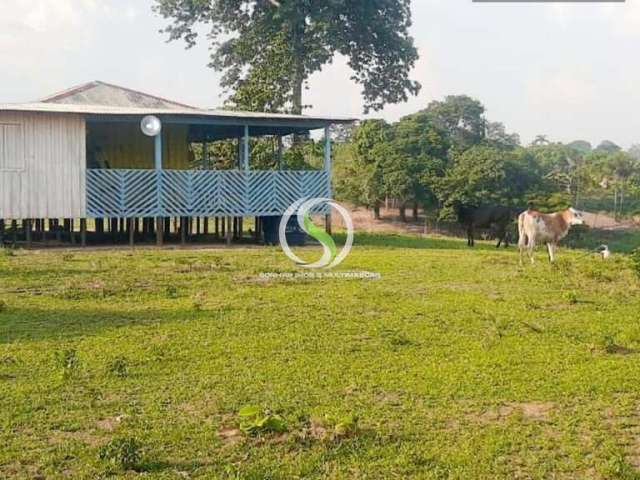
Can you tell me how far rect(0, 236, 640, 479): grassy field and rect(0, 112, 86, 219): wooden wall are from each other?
17.9 ft

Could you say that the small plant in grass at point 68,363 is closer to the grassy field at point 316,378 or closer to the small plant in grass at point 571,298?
the grassy field at point 316,378

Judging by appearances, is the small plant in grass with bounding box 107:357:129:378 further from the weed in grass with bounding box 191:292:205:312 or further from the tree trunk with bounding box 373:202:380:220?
the tree trunk with bounding box 373:202:380:220

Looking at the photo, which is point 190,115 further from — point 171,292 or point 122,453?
point 122,453

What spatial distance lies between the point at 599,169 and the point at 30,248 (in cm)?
2839

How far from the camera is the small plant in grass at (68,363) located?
612 centimetres

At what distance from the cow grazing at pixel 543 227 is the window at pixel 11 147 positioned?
10193 mm

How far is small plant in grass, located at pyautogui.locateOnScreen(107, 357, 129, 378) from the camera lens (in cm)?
620

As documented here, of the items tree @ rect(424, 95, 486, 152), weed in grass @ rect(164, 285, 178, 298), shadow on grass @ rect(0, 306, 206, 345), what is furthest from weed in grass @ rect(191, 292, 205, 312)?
tree @ rect(424, 95, 486, 152)

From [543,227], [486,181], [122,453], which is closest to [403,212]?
[486,181]

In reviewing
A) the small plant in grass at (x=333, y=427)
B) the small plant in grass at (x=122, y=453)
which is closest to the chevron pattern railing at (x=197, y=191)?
the small plant in grass at (x=333, y=427)

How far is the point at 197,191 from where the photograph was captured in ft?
56.5

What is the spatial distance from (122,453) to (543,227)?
11243mm

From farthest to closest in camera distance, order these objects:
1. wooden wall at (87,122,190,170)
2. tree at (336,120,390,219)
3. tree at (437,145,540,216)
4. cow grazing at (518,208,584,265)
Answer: tree at (336,120,390,219)
tree at (437,145,540,216)
wooden wall at (87,122,190,170)
cow grazing at (518,208,584,265)

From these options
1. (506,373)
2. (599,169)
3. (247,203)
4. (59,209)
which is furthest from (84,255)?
(599,169)
